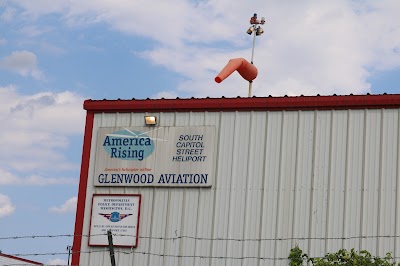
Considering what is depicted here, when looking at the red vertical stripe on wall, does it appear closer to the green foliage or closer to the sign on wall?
the sign on wall

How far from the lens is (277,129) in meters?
30.1

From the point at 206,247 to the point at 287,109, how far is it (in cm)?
484

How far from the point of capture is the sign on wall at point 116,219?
30875mm

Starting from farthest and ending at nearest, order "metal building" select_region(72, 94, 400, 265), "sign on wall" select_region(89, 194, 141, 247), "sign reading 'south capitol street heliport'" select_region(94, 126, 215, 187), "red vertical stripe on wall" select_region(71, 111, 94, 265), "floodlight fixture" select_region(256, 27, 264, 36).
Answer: "floodlight fixture" select_region(256, 27, 264, 36), "red vertical stripe on wall" select_region(71, 111, 94, 265), "sign on wall" select_region(89, 194, 141, 247), "sign reading 'south capitol street heliport'" select_region(94, 126, 215, 187), "metal building" select_region(72, 94, 400, 265)

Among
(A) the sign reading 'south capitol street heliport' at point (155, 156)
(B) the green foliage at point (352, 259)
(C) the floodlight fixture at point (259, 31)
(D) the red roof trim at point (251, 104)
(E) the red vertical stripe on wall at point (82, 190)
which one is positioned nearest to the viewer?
(B) the green foliage at point (352, 259)

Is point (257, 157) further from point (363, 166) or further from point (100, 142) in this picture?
point (100, 142)

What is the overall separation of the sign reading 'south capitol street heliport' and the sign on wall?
0.51m

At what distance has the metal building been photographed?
2895cm

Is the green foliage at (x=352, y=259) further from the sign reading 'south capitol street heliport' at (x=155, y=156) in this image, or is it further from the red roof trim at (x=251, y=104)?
the sign reading 'south capitol street heliport' at (x=155, y=156)

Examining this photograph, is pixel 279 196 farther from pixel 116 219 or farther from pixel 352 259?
pixel 116 219

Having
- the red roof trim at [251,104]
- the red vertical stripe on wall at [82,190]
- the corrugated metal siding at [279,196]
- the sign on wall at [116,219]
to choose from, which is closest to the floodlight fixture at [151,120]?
the red roof trim at [251,104]

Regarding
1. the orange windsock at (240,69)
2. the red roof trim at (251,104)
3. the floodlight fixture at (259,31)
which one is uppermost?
the floodlight fixture at (259,31)

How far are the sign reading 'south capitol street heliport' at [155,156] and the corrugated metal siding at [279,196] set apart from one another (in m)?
0.29

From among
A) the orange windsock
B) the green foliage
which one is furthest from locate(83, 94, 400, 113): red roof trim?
the green foliage
